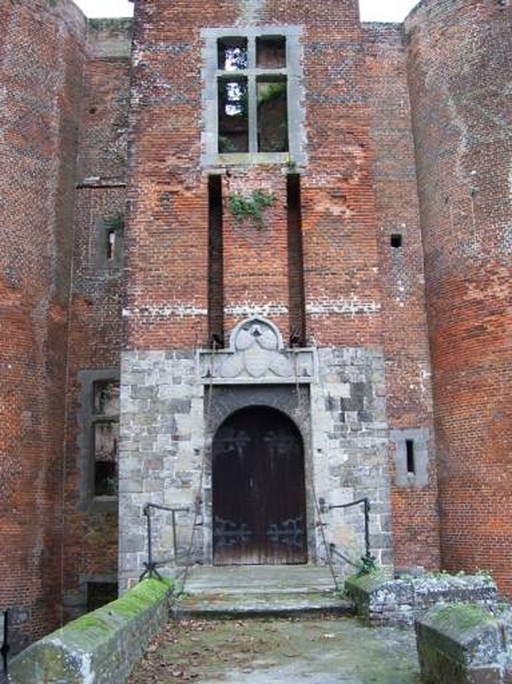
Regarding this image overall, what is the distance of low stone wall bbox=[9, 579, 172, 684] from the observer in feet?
15.5

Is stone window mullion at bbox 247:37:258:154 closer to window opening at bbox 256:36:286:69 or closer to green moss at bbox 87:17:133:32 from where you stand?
window opening at bbox 256:36:286:69

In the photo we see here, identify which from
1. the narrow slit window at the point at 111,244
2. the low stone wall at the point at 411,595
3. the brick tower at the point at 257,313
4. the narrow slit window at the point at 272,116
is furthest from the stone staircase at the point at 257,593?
the narrow slit window at the point at 272,116

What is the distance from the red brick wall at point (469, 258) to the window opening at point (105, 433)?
6696 mm

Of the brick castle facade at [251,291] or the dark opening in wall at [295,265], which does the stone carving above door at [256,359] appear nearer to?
the brick castle facade at [251,291]

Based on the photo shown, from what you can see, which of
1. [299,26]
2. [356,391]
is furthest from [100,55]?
[356,391]

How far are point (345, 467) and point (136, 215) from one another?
5.76 metres

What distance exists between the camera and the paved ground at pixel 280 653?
6.36 meters

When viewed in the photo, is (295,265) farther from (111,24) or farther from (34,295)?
(111,24)

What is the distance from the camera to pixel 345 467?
1284 cm

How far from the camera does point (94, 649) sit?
5.13 meters

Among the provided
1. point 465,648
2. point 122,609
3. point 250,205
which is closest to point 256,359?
point 250,205

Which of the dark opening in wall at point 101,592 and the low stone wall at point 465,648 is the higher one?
the low stone wall at point 465,648

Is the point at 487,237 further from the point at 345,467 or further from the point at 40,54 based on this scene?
the point at 40,54

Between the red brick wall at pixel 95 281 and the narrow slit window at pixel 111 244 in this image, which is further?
the narrow slit window at pixel 111 244
